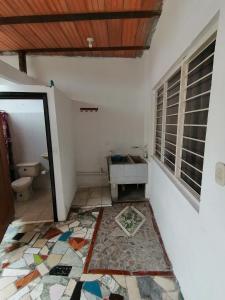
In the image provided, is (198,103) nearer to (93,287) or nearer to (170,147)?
(170,147)

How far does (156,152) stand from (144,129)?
99 centimetres

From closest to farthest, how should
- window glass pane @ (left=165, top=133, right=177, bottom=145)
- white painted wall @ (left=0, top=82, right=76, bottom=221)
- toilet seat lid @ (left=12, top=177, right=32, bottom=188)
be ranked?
window glass pane @ (left=165, top=133, right=177, bottom=145) → white painted wall @ (left=0, top=82, right=76, bottom=221) → toilet seat lid @ (left=12, top=177, right=32, bottom=188)

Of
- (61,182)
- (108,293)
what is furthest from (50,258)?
(61,182)

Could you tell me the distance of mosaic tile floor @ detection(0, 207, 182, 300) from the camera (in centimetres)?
159

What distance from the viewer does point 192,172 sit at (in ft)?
4.81

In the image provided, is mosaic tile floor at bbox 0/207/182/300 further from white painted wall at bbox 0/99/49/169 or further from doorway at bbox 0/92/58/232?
white painted wall at bbox 0/99/49/169

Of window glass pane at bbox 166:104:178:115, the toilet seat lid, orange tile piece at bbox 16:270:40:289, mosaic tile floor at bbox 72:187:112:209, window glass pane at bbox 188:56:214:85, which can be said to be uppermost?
window glass pane at bbox 188:56:214:85

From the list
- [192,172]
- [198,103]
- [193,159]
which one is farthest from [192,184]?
[198,103]

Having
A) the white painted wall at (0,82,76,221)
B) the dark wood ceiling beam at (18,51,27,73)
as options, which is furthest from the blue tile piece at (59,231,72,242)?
the dark wood ceiling beam at (18,51,27,73)

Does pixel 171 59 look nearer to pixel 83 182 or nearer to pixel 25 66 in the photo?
pixel 25 66

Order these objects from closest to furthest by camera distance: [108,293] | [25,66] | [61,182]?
[108,293] → [61,182] → [25,66]

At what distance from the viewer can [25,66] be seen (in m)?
3.26

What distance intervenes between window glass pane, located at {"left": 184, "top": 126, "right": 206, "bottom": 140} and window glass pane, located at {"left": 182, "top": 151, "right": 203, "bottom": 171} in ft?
0.53

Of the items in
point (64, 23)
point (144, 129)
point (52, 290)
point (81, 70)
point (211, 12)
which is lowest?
point (52, 290)
